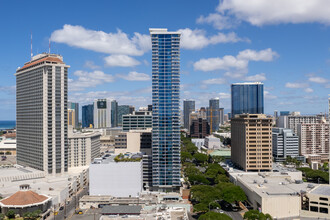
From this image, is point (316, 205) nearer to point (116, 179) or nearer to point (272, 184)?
point (272, 184)

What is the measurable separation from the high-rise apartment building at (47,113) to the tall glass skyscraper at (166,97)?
4569cm

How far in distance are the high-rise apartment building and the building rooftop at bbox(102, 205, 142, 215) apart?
51.1 meters

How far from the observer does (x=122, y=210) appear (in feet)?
351

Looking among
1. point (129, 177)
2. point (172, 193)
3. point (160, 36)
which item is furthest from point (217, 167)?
point (160, 36)

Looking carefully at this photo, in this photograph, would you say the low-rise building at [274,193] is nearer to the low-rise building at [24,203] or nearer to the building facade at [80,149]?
the low-rise building at [24,203]

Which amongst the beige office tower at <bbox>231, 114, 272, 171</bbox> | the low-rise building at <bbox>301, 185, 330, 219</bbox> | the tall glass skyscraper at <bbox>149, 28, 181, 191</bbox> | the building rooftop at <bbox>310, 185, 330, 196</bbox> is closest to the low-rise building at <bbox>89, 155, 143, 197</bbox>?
the tall glass skyscraper at <bbox>149, 28, 181, 191</bbox>

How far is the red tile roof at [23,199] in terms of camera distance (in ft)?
354

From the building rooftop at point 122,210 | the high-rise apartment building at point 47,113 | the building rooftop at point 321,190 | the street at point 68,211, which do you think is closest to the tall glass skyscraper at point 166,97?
the building rooftop at point 122,210

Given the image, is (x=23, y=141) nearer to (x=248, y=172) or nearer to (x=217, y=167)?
(x=217, y=167)

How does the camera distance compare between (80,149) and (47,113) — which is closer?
(47,113)

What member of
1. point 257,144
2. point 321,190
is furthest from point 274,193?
point 257,144

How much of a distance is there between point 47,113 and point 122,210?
64.1 m

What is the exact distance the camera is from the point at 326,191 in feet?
357

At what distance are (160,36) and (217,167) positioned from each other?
3025 inches
